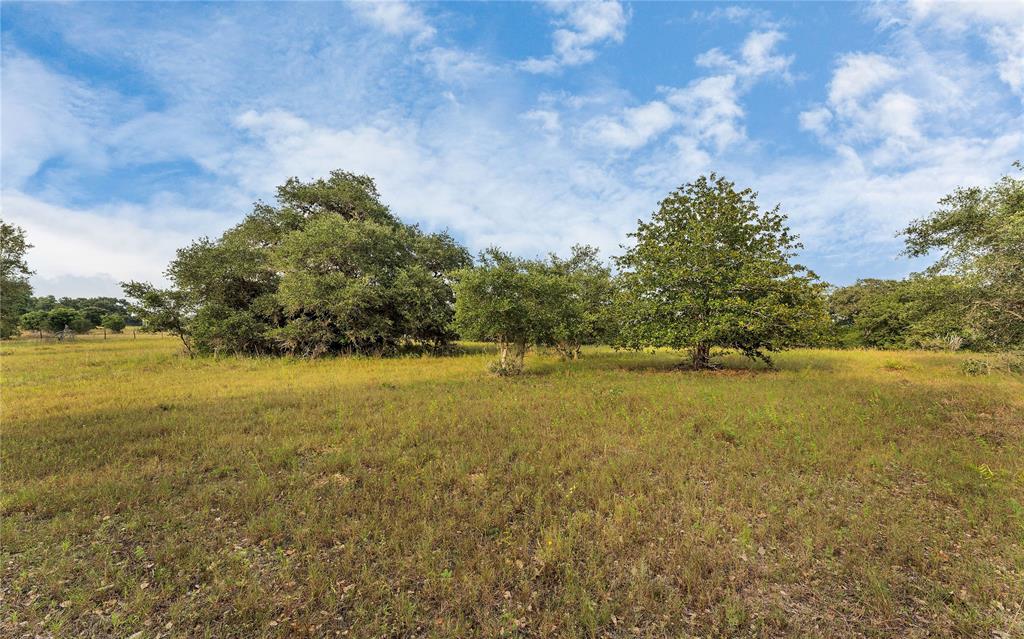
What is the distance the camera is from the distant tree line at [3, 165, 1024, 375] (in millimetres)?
17234

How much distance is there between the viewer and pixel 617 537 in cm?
507

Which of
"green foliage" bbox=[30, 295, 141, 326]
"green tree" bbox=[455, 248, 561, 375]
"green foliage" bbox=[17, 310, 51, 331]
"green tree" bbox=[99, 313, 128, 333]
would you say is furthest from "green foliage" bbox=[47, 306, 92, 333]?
"green tree" bbox=[455, 248, 561, 375]

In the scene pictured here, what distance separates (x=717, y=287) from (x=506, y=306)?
1046 cm

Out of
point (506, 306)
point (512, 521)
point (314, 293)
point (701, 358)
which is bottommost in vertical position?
point (512, 521)

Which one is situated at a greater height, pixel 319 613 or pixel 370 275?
pixel 370 275

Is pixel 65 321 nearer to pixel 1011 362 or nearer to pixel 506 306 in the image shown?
pixel 506 306

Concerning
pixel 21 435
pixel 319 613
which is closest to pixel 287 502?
pixel 319 613

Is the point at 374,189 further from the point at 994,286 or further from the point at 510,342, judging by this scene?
the point at 994,286

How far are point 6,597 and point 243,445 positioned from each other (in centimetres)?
437

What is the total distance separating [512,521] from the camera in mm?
5562

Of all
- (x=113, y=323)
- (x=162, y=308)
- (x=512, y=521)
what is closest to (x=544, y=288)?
(x=512, y=521)

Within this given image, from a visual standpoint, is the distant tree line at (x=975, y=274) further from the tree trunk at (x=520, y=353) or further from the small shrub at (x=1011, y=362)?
the tree trunk at (x=520, y=353)

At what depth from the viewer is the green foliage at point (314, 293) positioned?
85.9 ft

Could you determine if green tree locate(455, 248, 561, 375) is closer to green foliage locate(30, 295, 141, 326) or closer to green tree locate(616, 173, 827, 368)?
green tree locate(616, 173, 827, 368)
